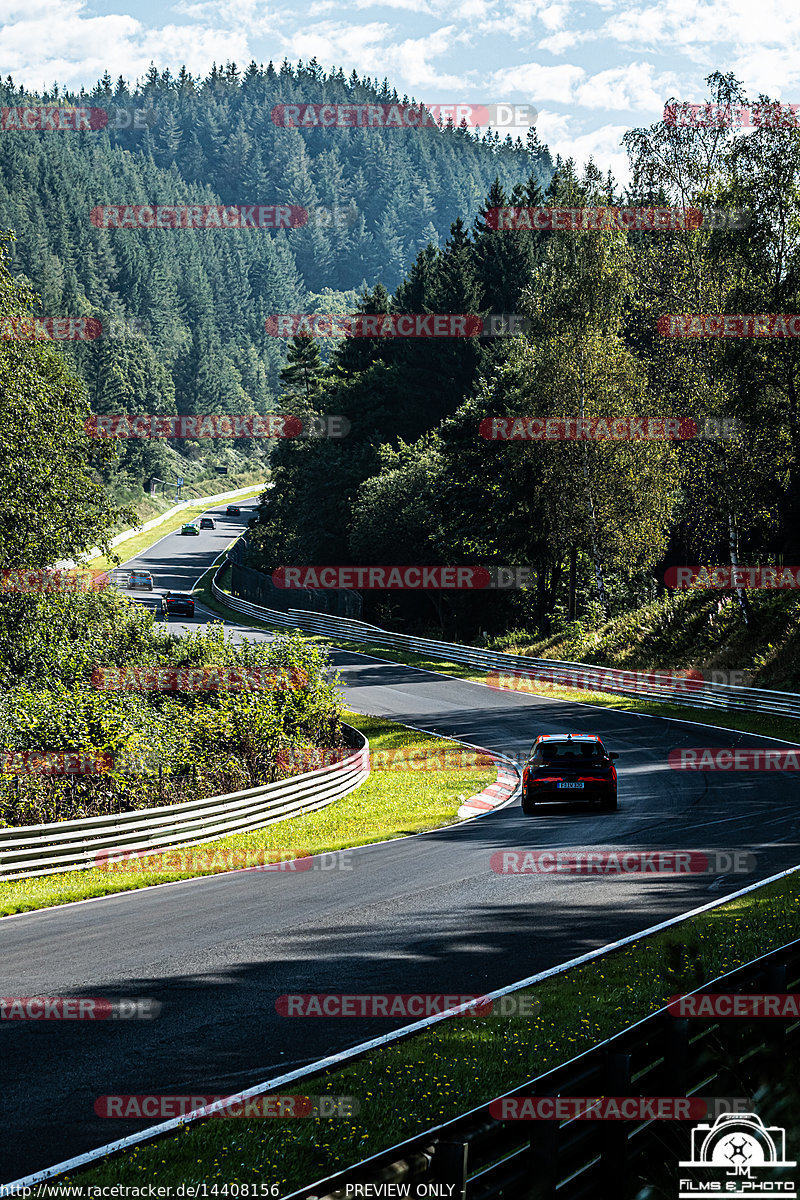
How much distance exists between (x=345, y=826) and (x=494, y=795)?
447 cm

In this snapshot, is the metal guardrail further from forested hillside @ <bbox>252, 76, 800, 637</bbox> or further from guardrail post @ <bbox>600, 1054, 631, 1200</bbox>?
forested hillside @ <bbox>252, 76, 800, 637</bbox>

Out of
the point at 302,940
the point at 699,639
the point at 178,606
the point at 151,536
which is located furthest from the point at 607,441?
the point at 151,536

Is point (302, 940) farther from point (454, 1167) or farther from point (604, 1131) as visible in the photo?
point (454, 1167)

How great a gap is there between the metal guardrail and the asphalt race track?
271 cm

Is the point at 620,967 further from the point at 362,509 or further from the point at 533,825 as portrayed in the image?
the point at 362,509

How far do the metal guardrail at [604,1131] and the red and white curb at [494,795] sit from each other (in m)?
14.6

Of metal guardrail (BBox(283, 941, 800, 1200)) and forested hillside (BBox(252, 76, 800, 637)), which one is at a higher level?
forested hillside (BBox(252, 76, 800, 637))

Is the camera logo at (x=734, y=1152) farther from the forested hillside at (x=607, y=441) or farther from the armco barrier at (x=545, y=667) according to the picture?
the forested hillside at (x=607, y=441)

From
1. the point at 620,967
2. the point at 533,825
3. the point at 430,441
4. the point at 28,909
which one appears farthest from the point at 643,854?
the point at 430,441

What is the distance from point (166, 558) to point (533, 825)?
3022 inches

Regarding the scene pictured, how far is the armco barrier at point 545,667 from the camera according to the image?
31641 mm

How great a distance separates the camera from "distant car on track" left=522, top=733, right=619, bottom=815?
774 inches

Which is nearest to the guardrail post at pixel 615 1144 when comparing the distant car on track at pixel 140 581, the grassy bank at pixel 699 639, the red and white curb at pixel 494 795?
the red and white curb at pixel 494 795

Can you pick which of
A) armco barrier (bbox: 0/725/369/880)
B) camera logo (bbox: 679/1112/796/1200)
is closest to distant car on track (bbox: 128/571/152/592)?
armco barrier (bbox: 0/725/369/880)
